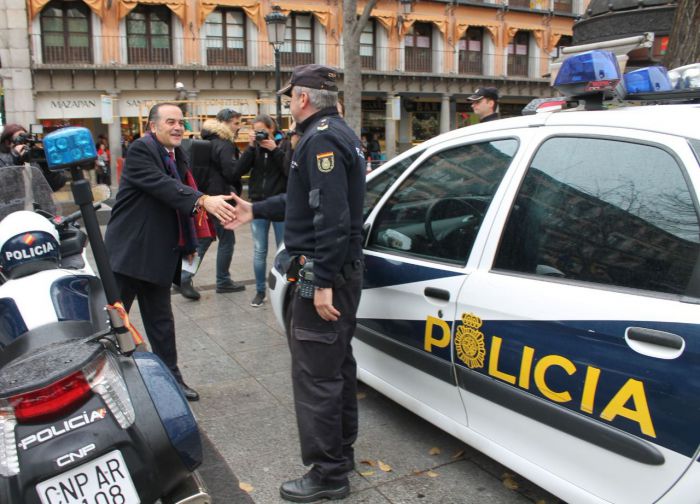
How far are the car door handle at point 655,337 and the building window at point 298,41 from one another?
1133 inches

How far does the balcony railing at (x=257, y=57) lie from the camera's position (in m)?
25.7

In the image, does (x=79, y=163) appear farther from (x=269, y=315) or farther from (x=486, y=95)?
(x=486, y=95)

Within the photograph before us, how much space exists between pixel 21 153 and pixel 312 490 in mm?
3912

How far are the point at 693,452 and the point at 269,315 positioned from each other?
4.41 meters

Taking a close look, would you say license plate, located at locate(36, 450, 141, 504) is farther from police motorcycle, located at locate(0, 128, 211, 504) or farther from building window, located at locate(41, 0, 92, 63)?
building window, located at locate(41, 0, 92, 63)

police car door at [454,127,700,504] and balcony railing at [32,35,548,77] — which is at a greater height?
balcony railing at [32,35,548,77]

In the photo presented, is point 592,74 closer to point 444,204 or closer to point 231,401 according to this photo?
point 444,204

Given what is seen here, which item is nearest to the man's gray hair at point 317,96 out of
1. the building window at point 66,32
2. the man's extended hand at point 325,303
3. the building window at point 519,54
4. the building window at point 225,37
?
the man's extended hand at point 325,303

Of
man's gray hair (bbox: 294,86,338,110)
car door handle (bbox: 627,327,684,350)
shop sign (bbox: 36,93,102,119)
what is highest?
shop sign (bbox: 36,93,102,119)

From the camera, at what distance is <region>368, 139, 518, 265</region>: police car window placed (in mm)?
2979

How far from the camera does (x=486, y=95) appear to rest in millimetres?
5922

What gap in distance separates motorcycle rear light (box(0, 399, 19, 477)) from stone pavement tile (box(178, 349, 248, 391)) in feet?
7.82

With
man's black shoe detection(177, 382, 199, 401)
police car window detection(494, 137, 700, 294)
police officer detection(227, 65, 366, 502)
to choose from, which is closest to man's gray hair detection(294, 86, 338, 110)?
police officer detection(227, 65, 366, 502)

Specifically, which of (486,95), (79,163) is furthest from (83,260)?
(486,95)
